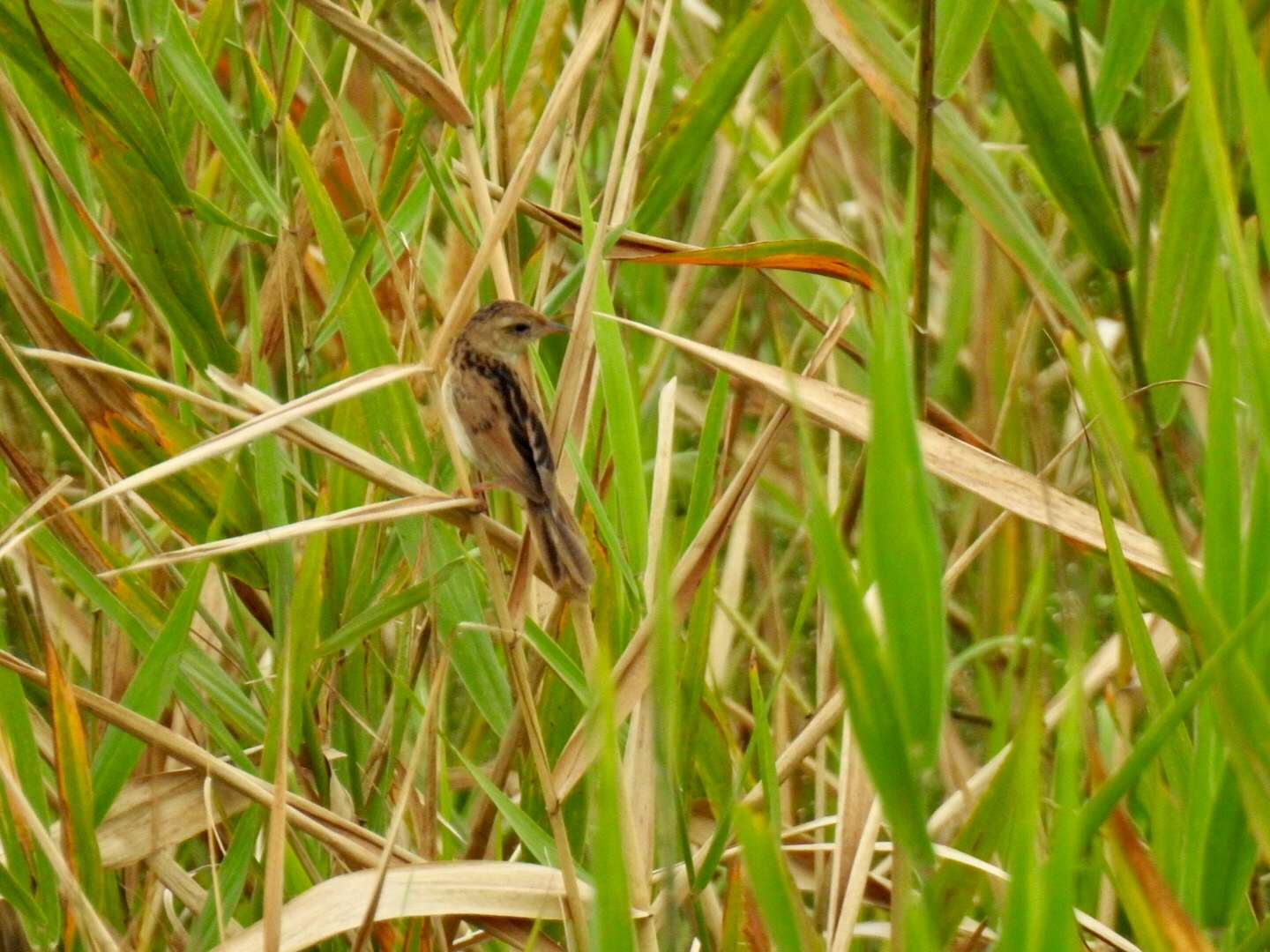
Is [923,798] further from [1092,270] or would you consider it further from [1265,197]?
[1092,270]

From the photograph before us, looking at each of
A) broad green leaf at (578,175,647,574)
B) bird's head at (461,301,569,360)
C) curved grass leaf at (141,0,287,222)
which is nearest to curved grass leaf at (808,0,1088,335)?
broad green leaf at (578,175,647,574)

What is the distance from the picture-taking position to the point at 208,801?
5.60 ft

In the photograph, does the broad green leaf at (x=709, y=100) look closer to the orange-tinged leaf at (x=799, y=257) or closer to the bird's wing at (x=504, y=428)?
the orange-tinged leaf at (x=799, y=257)

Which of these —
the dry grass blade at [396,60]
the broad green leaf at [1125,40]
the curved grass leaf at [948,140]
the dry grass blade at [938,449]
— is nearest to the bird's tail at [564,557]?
the dry grass blade at [938,449]

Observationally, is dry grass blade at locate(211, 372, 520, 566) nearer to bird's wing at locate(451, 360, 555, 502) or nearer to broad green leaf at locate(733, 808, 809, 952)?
bird's wing at locate(451, 360, 555, 502)

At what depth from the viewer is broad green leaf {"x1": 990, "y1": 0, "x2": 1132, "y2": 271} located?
6.35ft

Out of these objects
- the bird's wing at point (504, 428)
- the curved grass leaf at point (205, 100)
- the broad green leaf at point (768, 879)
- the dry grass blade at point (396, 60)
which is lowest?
the bird's wing at point (504, 428)

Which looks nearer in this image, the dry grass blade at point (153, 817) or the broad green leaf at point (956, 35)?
the broad green leaf at point (956, 35)

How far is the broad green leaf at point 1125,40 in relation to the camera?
6.28 feet

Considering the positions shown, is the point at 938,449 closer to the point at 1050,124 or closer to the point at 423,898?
the point at 1050,124

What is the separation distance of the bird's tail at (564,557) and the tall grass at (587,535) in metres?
0.03

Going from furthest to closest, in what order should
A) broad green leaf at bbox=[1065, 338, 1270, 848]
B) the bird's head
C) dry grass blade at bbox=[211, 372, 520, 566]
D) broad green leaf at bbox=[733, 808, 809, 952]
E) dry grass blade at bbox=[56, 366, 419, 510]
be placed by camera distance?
the bird's head, dry grass blade at bbox=[211, 372, 520, 566], dry grass blade at bbox=[56, 366, 419, 510], broad green leaf at bbox=[1065, 338, 1270, 848], broad green leaf at bbox=[733, 808, 809, 952]

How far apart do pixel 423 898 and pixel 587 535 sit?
59 centimetres

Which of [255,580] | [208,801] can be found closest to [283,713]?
[208,801]
